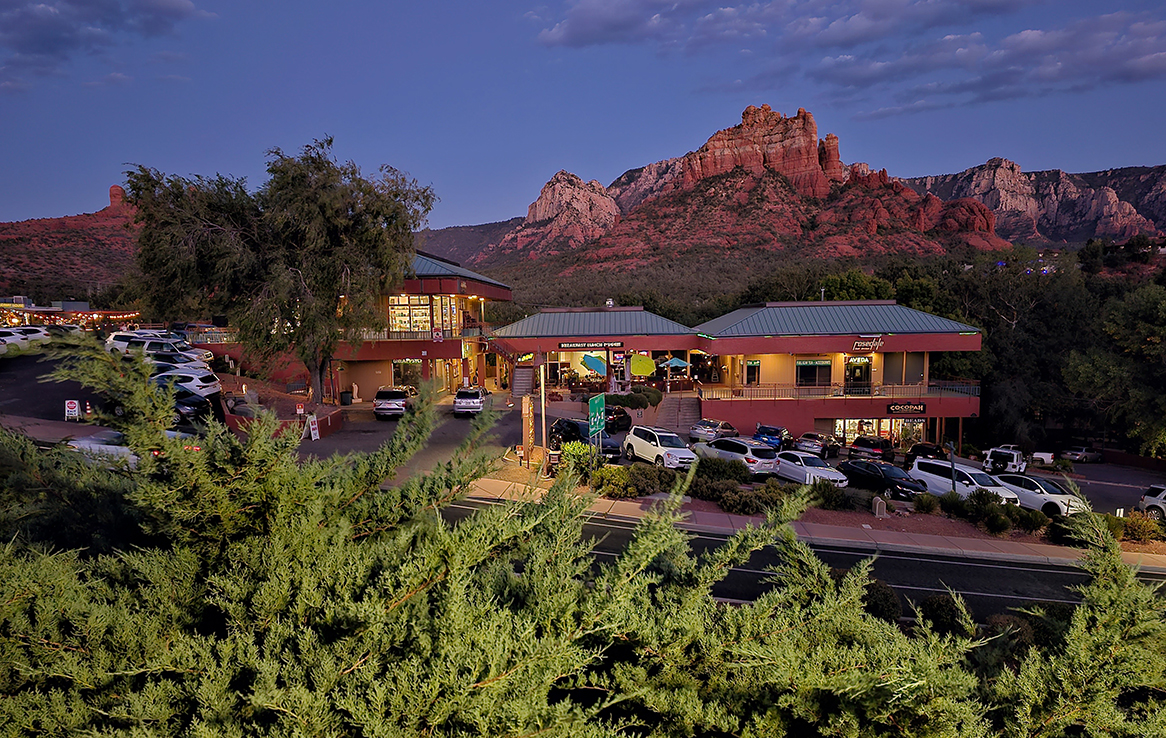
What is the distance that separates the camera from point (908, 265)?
206 feet

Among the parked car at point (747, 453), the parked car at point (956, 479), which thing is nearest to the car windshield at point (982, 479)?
the parked car at point (956, 479)

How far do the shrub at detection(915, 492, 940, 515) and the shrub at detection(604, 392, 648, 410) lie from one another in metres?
17.5

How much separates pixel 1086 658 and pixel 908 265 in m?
68.9

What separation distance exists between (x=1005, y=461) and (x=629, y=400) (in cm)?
2151

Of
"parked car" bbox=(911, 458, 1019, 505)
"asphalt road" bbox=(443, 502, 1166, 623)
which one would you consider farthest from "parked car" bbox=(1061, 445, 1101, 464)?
"asphalt road" bbox=(443, 502, 1166, 623)

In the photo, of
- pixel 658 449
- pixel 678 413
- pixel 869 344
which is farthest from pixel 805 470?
pixel 869 344

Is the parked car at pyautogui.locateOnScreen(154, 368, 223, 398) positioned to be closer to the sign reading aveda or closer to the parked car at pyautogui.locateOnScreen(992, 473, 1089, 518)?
the parked car at pyautogui.locateOnScreen(992, 473, 1089, 518)

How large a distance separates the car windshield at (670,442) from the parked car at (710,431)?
5.87m

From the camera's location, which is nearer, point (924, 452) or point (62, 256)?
point (924, 452)

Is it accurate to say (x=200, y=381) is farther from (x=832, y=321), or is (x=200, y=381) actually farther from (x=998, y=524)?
(x=832, y=321)

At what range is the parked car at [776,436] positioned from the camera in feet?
99.6

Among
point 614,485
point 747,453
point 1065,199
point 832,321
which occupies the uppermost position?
point 1065,199

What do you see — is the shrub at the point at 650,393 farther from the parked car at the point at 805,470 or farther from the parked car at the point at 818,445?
the parked car at the point at 805,470

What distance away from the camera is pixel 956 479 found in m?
23.3
